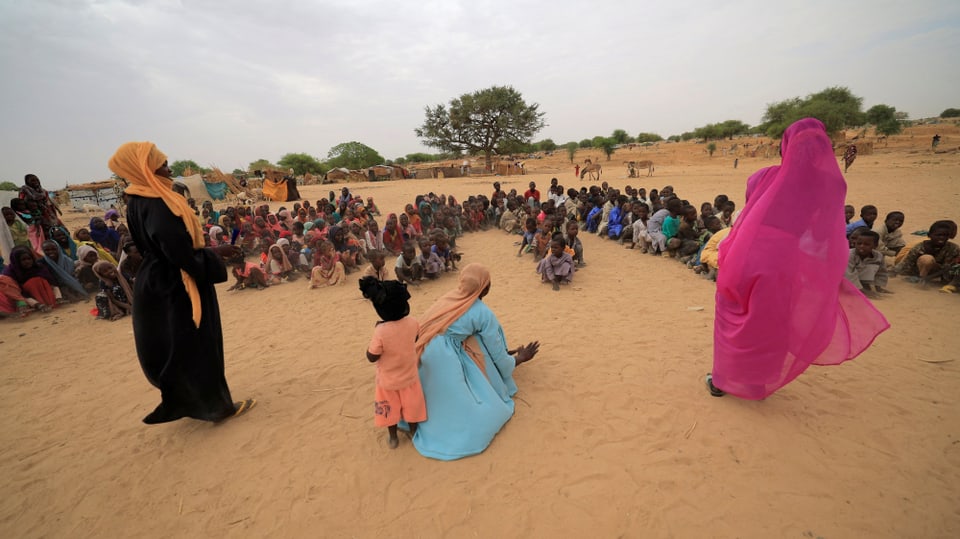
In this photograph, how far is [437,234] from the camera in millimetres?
7316

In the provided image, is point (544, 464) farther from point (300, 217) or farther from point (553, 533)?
point (300, 217)

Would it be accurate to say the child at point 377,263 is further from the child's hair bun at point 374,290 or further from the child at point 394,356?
the child's hair bun at point 374,290

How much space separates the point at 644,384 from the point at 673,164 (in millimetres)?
33926

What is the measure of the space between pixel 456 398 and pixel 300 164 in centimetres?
4920

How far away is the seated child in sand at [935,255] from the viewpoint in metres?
5.35

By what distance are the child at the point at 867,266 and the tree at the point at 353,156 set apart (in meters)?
50.0

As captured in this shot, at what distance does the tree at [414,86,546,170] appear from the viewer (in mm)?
37781

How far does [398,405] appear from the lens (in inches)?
114

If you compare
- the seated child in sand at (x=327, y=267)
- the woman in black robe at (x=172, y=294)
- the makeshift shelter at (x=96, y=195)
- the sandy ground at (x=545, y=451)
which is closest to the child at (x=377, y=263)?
the seated child in sand at (x=327, y=267)

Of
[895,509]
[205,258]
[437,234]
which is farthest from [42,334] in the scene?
[895,509]

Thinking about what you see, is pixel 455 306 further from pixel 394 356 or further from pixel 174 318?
pixel 174 318

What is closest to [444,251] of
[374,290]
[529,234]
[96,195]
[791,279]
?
[529,234]

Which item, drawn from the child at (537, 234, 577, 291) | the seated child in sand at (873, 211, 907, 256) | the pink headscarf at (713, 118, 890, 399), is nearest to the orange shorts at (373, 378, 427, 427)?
the pink headscarf at (713, 118, 890, 399)

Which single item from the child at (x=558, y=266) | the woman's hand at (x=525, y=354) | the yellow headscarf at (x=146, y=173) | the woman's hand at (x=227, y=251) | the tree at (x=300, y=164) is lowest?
the woman's hand at (x=525, y=354)
